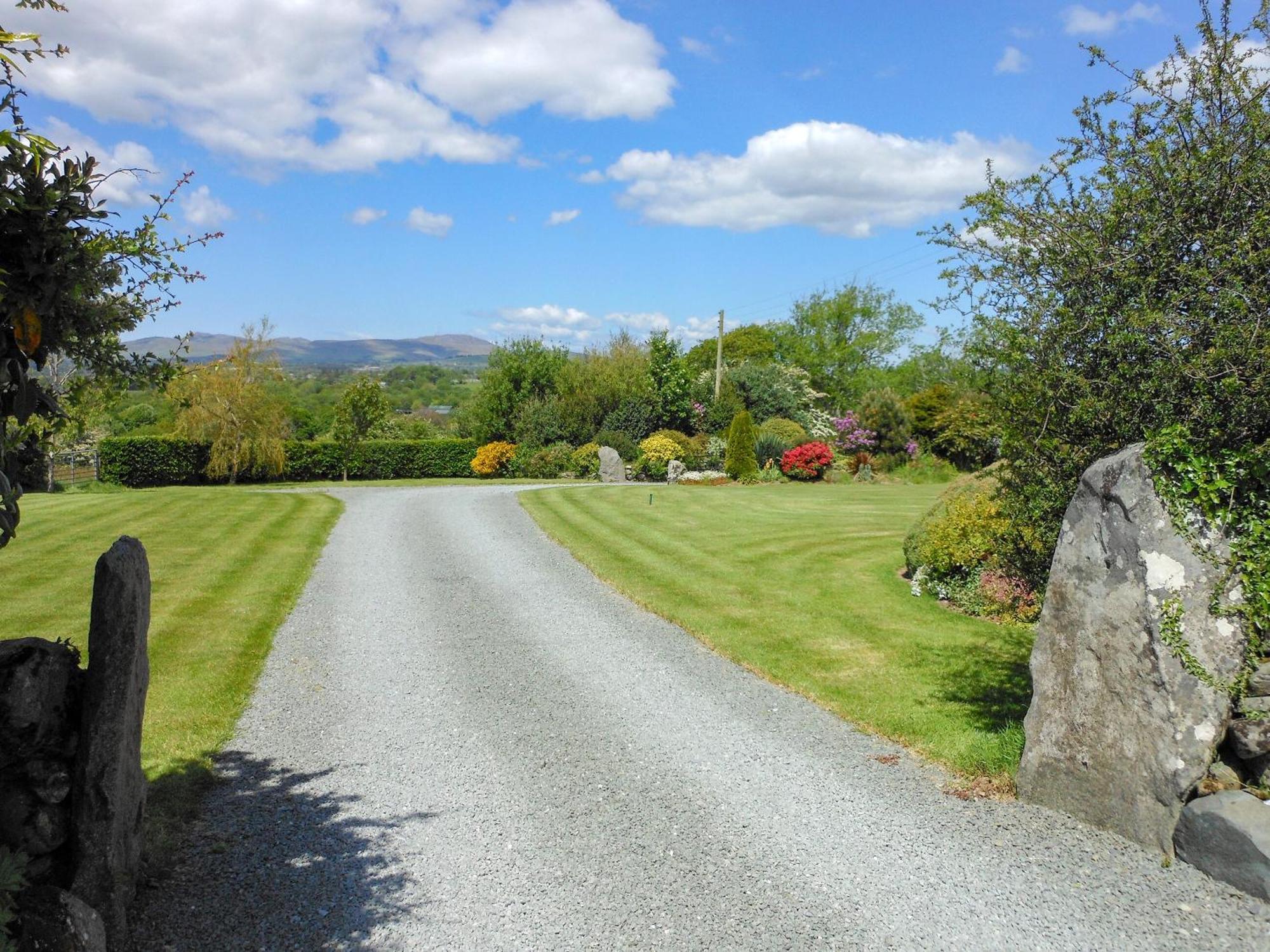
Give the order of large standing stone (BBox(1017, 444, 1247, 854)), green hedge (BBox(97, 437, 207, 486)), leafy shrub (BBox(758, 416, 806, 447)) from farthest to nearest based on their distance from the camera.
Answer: leafy shrub (BBox(758, 416, 806, 447)) → green hedge (BBox(97, 437, 207, 486)) → large standing stone (BBox(1017, 444, 1247, 854))

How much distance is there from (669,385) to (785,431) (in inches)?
216

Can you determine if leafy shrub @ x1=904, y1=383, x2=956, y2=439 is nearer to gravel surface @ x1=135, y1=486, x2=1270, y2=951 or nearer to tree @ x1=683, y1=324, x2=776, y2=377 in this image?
tree @ x1=683, y1=324, x2=776, y2=377

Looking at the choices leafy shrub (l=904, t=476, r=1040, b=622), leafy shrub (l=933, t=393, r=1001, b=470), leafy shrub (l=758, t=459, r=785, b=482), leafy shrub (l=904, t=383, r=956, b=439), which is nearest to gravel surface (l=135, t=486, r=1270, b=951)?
leafy shrub (l=933, t=393, r=1001, b=470)

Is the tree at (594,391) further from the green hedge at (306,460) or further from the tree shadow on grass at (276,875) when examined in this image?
the tree shadow on grass at (276,875)

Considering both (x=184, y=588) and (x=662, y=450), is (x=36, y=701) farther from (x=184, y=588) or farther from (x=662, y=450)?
(x=662, y=450)

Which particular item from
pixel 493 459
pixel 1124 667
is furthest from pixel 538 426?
pixel 1124 667

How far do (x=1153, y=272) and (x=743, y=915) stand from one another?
499 cm

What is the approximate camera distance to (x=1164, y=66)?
19.4 ft

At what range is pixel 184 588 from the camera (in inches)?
496

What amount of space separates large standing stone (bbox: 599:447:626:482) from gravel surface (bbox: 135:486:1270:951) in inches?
896

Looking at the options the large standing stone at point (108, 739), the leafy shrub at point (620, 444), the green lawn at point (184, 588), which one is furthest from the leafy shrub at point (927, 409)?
the large standing stone at point (108, 739)

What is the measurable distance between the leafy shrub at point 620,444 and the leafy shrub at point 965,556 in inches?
830

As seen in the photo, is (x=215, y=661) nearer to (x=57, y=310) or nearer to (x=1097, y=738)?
(x=57, y=310)

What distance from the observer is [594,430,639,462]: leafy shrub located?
112 feet
